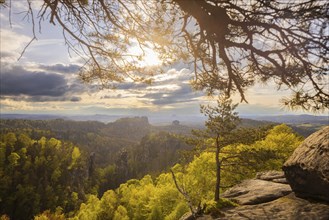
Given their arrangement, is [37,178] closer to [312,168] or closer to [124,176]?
[124,176]

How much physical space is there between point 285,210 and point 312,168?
143 centimetres

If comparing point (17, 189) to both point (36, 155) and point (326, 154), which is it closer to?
point (36, 155)

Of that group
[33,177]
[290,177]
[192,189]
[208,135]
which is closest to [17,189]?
[33,177]

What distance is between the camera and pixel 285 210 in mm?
8711

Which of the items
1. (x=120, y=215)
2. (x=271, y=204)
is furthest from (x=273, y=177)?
(x=120, y=215)

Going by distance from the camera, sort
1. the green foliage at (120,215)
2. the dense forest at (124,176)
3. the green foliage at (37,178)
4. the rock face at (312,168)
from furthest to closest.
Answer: the green foliage at (37,178)
the green foliage at (120,215)
the dense forest at (124,176)
the rock face at (312,168)

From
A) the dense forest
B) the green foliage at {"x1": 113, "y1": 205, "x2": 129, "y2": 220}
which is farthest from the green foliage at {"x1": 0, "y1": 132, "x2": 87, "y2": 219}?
the green foliage at {"x1": 113, "y1": 205, "x2": 129, "y2": 220}

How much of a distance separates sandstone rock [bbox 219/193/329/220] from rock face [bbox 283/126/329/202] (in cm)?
31

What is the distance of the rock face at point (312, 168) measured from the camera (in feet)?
26.5

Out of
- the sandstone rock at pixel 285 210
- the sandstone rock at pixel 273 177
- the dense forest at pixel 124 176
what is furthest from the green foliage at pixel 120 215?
the sandstone rock at pixel 285 210

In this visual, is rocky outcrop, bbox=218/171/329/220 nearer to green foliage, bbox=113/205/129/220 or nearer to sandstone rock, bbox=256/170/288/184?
sandstone rock, bbox=256/170/288/184

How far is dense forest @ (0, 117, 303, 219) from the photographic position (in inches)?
813

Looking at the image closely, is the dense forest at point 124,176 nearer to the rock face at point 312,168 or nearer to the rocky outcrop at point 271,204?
the rocky outcrop at point 271,204

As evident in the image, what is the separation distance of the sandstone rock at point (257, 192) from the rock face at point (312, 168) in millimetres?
1088
